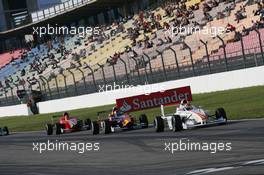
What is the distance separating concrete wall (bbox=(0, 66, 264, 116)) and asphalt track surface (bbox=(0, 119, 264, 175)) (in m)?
11.3

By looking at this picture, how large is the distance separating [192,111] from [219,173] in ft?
29.1

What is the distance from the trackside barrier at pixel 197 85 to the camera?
97.2ft

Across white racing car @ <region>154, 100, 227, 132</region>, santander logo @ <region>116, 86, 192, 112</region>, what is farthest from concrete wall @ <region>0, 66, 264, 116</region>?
white racing car @ <region>154, 100, 227, 132</region>

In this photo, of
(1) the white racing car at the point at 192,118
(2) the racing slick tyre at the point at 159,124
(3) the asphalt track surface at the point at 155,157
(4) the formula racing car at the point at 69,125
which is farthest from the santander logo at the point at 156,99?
(4) the formula racing car at the point at 69,125

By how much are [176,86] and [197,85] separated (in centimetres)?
146

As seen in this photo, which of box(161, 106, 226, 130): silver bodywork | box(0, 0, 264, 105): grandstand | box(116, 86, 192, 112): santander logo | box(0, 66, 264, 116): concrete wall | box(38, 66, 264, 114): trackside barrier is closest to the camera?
box(161, 106, 226, 130): silver bodywork

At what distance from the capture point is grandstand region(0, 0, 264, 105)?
110 feet

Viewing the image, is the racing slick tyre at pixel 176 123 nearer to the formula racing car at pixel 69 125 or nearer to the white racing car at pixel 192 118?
the white racing car at pixel 192 118

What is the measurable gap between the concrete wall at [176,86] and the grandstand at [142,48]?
432mm

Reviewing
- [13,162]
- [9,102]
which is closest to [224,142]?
[13,162]

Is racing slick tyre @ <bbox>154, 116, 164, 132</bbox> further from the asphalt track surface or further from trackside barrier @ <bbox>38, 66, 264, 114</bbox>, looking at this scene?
trackside barrier @ <bbox>38, 66, 264, 114</bbox>

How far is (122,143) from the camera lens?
58.3ft

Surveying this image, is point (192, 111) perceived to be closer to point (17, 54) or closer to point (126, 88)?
point (126, 88)

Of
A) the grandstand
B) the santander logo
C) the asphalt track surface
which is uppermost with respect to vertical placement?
the grandstand
